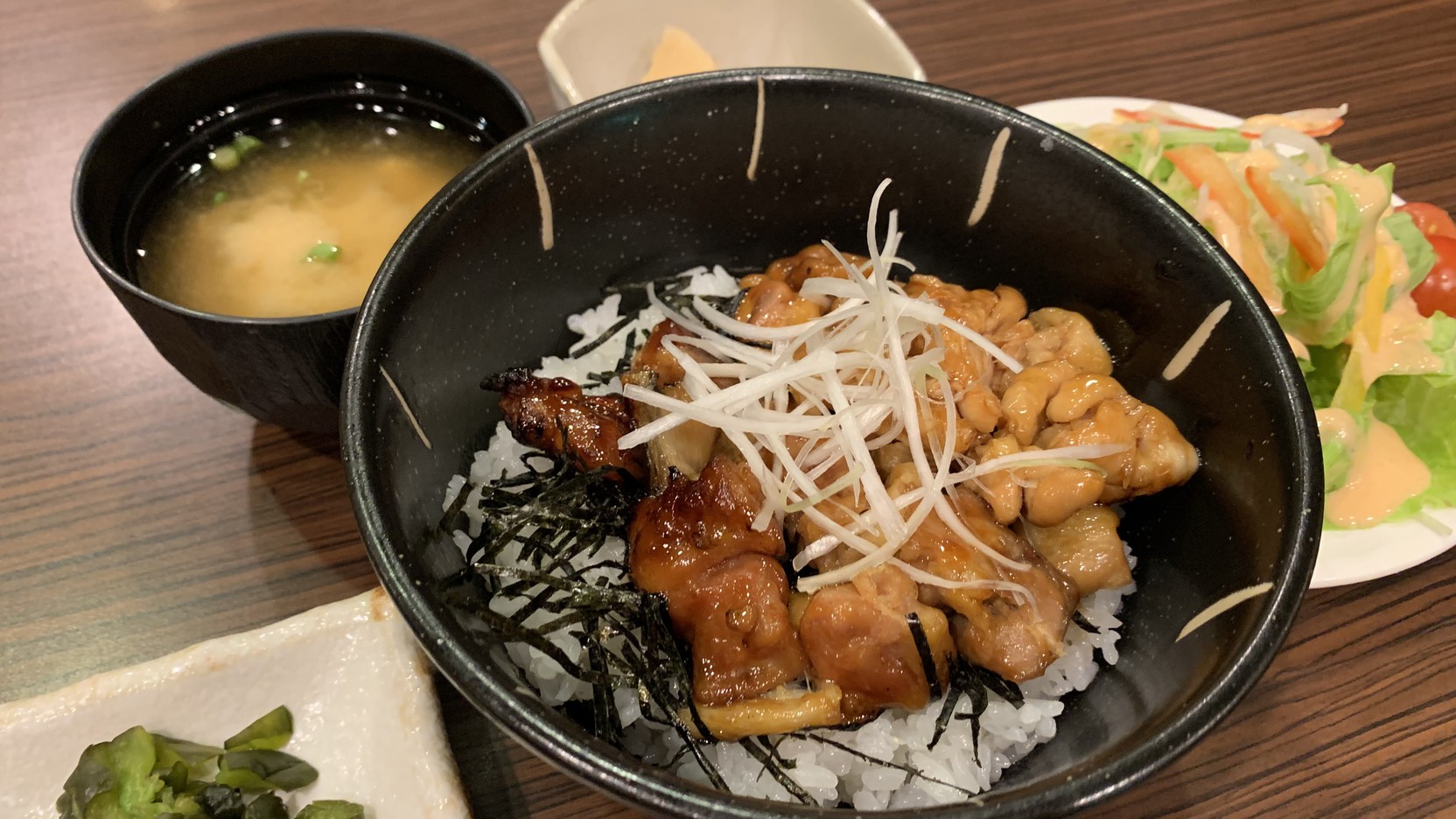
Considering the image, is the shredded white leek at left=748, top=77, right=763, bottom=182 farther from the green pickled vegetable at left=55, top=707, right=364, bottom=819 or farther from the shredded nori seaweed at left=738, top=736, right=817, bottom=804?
the green pickled vegetable at left=55, top=707, right=364, bottom=819

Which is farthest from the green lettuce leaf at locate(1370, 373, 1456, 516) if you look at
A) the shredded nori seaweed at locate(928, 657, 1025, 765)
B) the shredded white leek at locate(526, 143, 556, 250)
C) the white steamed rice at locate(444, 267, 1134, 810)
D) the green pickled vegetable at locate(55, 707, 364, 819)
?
the green pickled vegetable at locate(55, 707, 364, 819)

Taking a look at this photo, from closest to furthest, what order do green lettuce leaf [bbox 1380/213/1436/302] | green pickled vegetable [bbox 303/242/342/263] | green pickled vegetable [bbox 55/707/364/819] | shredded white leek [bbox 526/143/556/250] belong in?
green pickled vegetable [bbox 55/707/364/819] < shredded white leek [bbox 526/143/556/250] < green pickled vegetable [bbox 303/242/342/263] < green lettuce leaf [bbox 1380/213/1436/302]

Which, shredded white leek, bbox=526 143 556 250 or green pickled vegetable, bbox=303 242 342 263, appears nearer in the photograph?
shredded white leek, bbox=526 143 556 250

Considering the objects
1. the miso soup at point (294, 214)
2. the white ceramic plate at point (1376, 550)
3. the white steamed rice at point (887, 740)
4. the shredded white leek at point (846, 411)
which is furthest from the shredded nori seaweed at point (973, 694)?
the miso soup at point (294, 214)

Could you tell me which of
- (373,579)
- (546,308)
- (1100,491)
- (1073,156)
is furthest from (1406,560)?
(373,579)

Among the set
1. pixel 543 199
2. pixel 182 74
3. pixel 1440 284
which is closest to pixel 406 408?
pixel 543 199

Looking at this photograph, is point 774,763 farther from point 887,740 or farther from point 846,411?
point 846,411

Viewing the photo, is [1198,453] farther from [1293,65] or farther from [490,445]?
[1293,65]
